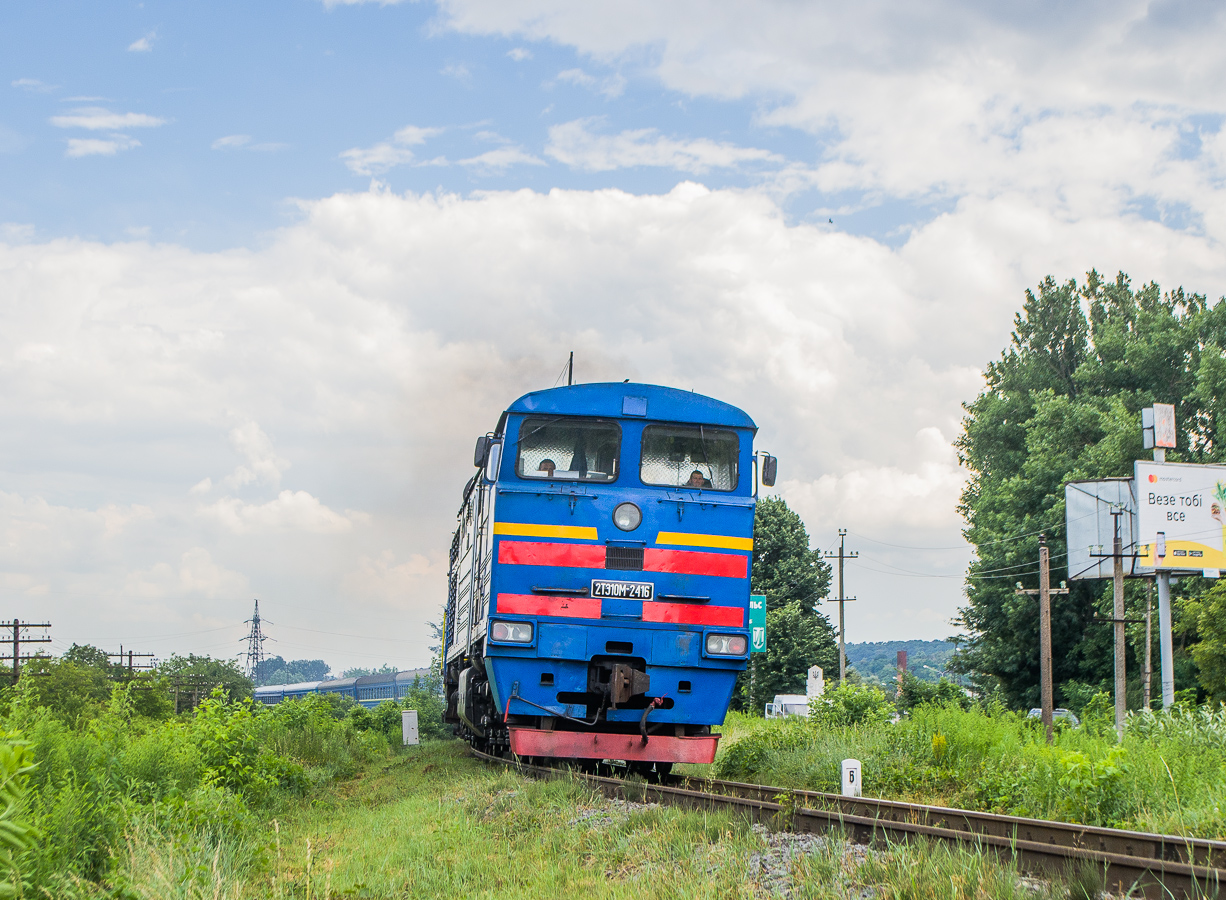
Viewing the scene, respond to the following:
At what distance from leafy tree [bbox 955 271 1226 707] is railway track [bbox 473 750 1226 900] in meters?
31.0

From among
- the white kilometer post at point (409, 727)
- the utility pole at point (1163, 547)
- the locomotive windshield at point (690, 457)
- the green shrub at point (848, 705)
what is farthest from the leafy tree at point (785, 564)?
the locomotive windshield at point (690, 457)

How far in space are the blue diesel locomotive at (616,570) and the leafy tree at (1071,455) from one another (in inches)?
1137

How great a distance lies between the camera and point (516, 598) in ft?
33.8

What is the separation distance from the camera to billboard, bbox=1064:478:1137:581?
2850cm

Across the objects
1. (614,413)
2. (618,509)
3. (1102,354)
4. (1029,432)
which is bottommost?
(618,509)

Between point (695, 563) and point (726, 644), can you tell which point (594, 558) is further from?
point (726, 644)

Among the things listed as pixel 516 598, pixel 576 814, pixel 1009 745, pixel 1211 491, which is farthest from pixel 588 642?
pixel 1211 491

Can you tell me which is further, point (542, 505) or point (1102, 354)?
point (1102, 354)

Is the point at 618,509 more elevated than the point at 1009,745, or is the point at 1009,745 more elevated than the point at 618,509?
the point at 618,509

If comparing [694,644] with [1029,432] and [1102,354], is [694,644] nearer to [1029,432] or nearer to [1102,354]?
[1029,432]

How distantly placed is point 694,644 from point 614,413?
2.56 metres

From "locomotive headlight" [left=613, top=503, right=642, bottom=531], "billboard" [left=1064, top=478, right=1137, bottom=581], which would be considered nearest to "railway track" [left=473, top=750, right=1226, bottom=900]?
"locomotive headlight" [left=613, top=503, right=642, bottom=531]

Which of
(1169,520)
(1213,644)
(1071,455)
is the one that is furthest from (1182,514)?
(1071,455)

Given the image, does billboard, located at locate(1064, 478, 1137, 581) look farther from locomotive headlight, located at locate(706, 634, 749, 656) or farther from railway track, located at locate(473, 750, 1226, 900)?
railway track, located at locate(473, 750, 1226, 900)
